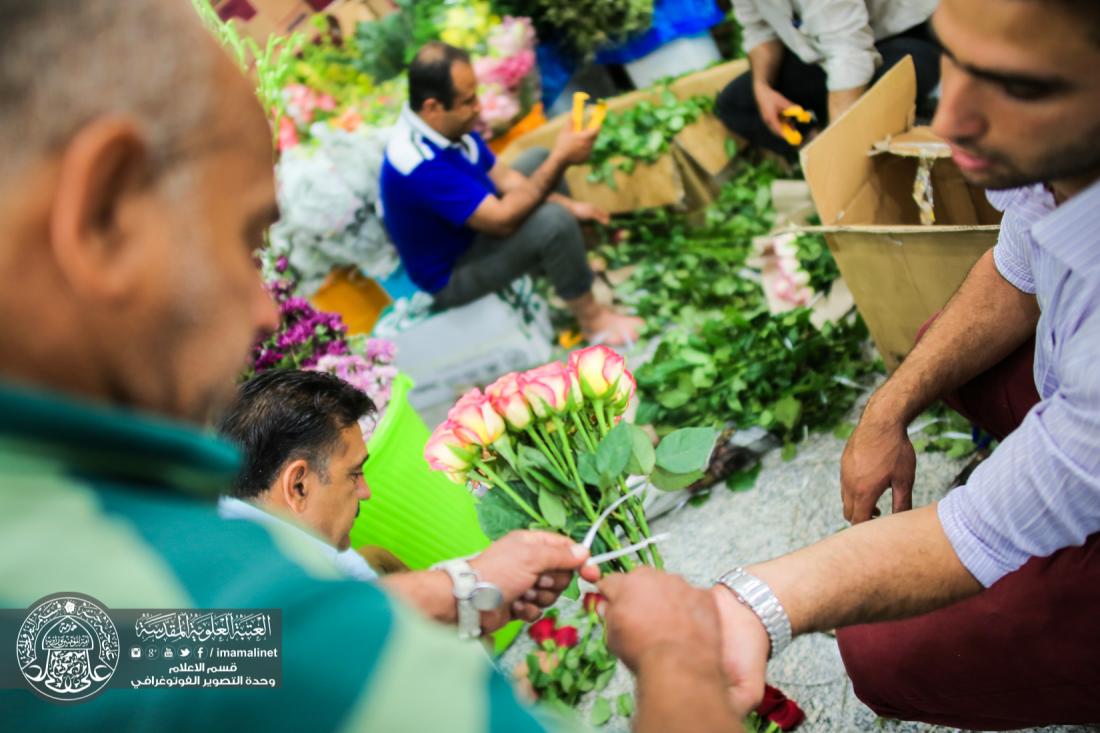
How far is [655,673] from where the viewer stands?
34.0 inches

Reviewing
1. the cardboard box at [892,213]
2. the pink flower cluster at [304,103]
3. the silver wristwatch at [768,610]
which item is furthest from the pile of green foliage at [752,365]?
the pink flower cluster at [304,103]

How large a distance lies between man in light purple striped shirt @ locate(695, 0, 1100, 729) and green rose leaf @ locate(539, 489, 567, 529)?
24 centimetres

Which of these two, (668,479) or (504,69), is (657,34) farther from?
(668,479)

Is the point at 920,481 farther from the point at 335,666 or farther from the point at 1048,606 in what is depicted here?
the point at 335,666

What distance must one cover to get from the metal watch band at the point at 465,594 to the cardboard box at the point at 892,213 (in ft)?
3.96

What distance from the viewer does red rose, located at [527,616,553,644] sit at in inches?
83.4

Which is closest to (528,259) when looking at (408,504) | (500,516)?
(408,504)

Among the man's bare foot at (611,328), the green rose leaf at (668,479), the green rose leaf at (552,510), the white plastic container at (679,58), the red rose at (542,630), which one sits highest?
the green rose leaf at (552,510)

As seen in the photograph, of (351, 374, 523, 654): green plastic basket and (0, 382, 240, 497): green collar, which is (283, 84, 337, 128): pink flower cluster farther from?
(0, 382, 240, 497): green collar

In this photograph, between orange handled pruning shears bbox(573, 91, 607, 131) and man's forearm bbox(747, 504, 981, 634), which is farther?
orange handled pruning shears bbox(573, 91, 607, 131)

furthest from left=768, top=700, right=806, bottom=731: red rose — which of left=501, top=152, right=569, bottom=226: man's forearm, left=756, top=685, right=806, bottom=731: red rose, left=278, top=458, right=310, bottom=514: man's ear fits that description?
left=501, top=152, right=569, bottom=226: man's forearm

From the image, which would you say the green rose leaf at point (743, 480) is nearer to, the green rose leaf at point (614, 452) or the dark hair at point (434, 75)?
the green rose leaf at point (614, 452)

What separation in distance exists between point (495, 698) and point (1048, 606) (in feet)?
2.86

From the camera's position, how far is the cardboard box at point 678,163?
3432 mm
